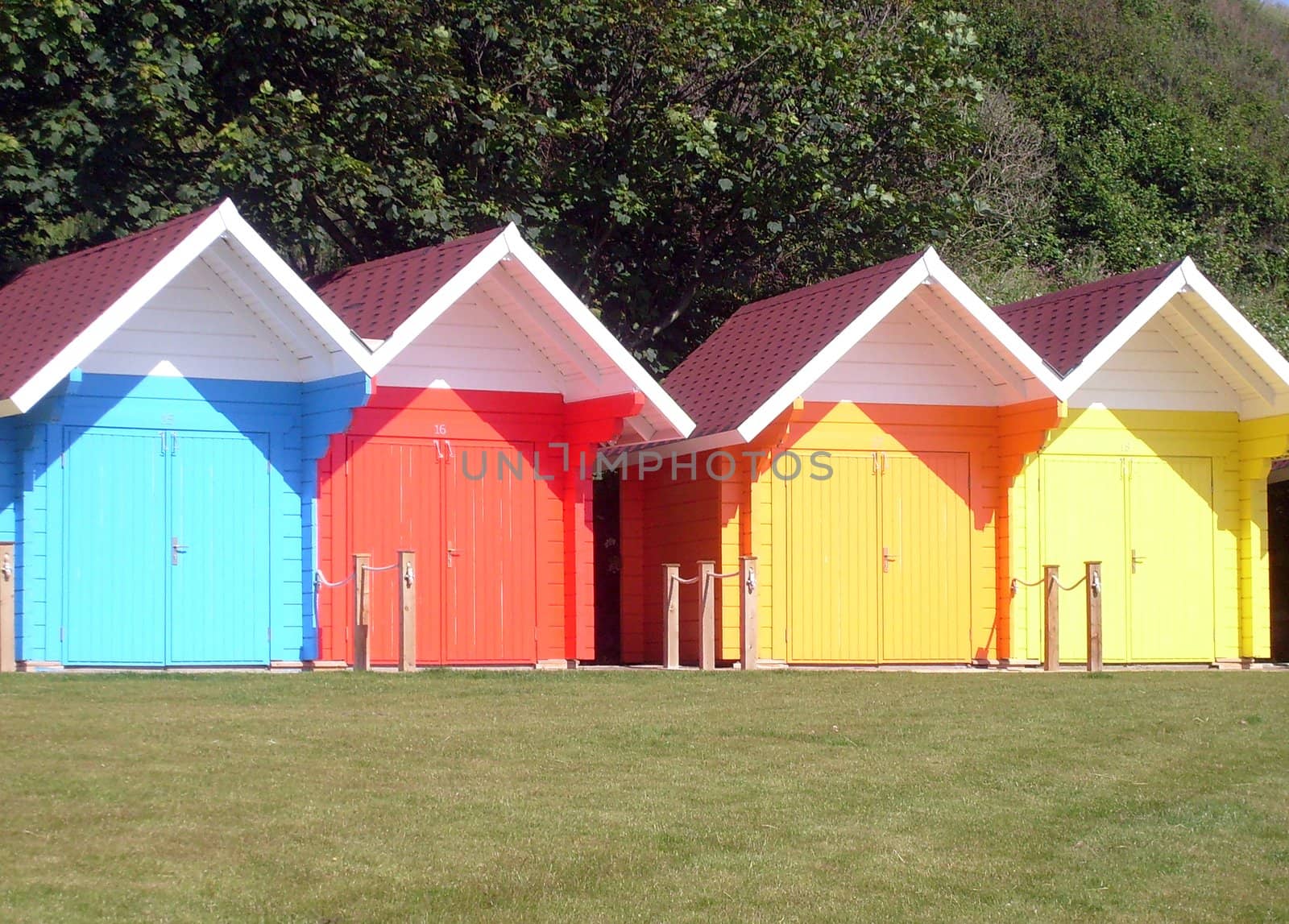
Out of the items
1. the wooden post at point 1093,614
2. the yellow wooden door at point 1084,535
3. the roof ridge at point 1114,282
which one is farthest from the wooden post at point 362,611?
the roof ridge at point 1114,282

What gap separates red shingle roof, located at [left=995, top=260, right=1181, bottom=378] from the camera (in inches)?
719

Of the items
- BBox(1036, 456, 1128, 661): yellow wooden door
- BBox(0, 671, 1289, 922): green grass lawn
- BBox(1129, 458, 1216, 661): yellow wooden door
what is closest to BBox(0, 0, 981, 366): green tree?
BBox(1036, 456, 1128, 661): yellow wooden door

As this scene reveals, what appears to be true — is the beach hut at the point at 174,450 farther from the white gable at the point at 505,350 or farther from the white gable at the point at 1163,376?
the white gable at the point at 1163,376

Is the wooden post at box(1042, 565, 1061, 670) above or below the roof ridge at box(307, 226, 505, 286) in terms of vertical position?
below

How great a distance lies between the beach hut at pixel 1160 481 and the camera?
18875 millimetres

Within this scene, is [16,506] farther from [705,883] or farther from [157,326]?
[705,883]

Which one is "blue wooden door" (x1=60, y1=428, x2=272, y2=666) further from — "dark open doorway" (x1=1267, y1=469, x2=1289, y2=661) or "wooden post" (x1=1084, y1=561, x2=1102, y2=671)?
"dark open doorway" (x1=1267, y1=469, x2=1289, y2=661)

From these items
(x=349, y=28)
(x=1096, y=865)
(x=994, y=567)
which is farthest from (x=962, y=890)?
(x=349, y=28)

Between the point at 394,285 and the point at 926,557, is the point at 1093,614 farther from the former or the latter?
the point at 394,285

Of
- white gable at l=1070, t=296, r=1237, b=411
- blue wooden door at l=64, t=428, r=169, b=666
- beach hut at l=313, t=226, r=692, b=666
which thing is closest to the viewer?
blue wooden door at l=64, t=428, r=169, b=666

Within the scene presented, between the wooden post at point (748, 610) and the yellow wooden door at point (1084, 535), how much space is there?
3638 mm

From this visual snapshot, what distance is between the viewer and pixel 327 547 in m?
Result: 16.6

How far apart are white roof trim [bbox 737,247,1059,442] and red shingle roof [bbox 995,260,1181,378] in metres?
0.44

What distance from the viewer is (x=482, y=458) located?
17219 millimetres
